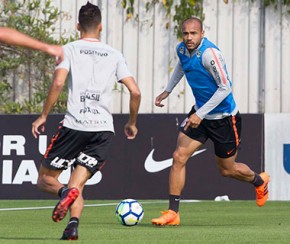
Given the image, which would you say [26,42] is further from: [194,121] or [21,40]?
[194,121]

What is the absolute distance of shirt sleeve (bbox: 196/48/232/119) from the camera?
35.9 feet

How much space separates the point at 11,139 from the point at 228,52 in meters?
4.83

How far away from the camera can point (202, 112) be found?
11023mm

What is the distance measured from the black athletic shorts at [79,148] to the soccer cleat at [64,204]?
508mm

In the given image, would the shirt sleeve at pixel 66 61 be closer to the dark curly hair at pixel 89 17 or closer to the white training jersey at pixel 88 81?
the white training jersey at pixel 88 81

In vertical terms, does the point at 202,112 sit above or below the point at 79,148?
above

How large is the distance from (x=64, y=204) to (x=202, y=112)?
287cm

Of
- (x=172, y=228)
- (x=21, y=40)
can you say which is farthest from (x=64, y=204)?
(x=172, y=228)

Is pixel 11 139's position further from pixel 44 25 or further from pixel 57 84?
pixel 57 84

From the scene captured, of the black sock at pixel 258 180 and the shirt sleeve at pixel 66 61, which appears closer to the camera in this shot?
the shirt sleeve at pixel 66 61

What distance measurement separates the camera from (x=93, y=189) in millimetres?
17078

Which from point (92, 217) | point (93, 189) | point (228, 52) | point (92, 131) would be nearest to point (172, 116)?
point (93, 189)

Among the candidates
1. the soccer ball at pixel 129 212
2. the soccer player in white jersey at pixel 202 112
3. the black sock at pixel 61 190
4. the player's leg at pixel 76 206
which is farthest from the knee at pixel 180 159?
the black sock at pixel 61 190

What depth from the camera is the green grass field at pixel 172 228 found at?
9102mm
